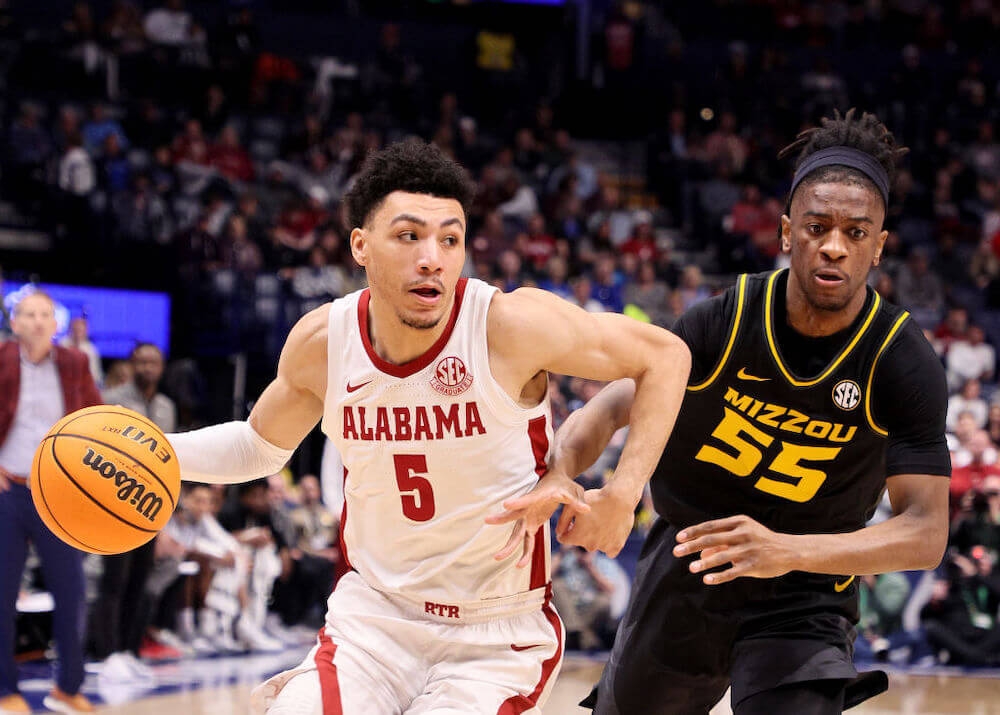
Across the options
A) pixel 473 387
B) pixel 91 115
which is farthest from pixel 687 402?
pixel 91 115

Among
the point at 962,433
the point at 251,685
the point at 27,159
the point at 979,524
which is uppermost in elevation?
the point at 27,159

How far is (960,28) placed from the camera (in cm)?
1970

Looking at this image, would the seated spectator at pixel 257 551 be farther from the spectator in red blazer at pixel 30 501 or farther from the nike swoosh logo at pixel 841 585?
the nike swoosh logo at pixel 841 585

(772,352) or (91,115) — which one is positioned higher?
(91,115)

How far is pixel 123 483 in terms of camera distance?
136 inches

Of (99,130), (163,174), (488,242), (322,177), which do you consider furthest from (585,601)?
(99,130)

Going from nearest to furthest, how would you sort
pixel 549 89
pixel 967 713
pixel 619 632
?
pixel 619 632 → pixel 967 713 → pixel 549 89

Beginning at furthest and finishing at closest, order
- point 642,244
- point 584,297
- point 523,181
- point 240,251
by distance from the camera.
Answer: point 523,181 → point 642,244 → point 584,297 → point 240,251

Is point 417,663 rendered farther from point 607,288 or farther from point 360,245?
point 607,288

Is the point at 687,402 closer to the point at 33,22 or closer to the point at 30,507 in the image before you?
the point at 30,507

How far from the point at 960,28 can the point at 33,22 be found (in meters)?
14.0

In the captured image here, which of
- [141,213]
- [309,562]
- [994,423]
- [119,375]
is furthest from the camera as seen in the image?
[141,213]

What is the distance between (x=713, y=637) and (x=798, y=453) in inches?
24.7

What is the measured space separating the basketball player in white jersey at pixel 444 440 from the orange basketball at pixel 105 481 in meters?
0.54
